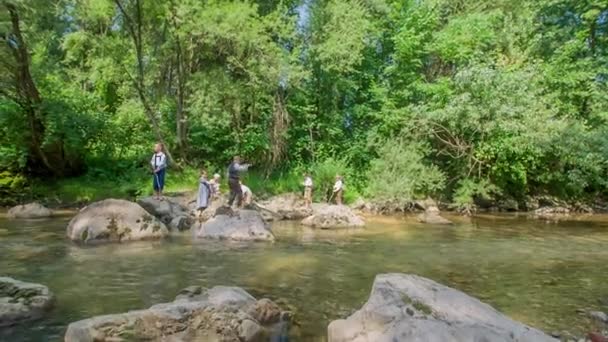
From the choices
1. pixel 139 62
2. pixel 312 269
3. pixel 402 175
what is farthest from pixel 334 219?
pixel 139 62

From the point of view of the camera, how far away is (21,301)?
7.29m

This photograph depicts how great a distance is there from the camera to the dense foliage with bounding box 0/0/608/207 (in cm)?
2261

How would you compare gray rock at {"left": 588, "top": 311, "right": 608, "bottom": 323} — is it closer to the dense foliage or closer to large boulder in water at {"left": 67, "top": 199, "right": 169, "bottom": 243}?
large boulder in water at {"left": 67, "top": 199, "right": 169, "bottom": 243}

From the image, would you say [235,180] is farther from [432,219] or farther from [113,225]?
[432,219]

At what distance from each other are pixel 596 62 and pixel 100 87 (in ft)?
92.8

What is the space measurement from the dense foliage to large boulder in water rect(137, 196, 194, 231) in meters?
6.70

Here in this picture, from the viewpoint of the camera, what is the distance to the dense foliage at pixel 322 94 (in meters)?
22.6

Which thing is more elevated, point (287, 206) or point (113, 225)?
point (287, 206)

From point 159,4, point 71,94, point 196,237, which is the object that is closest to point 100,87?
point 71,94

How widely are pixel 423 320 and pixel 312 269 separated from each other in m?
5.37

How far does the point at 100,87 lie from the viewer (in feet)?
90.1

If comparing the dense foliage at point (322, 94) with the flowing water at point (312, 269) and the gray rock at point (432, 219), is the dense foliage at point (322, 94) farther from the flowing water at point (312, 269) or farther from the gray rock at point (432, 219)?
the flowing water at point (312, 269)

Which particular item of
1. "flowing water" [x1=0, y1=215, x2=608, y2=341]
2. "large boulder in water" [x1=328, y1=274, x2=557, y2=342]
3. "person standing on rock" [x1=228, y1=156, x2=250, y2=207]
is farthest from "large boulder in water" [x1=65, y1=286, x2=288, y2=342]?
"person standing on rock" [x1=228, y1=156, x2=250, y2=207]

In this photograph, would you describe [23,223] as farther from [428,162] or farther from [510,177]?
[510,177]
